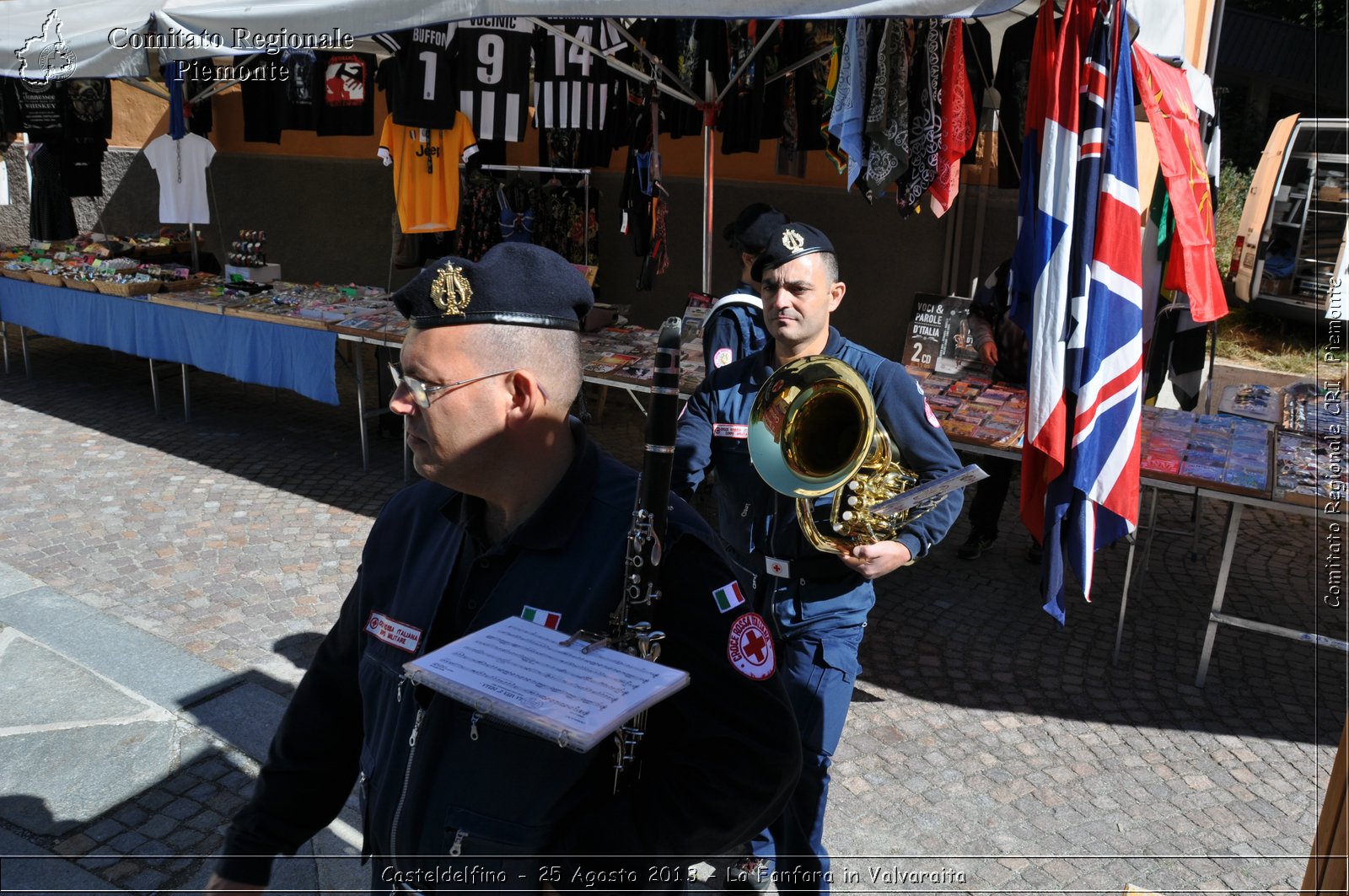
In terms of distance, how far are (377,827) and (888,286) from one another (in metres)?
7.82

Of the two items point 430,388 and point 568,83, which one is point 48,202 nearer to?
point 568,83

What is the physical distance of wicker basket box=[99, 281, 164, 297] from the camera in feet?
28.4

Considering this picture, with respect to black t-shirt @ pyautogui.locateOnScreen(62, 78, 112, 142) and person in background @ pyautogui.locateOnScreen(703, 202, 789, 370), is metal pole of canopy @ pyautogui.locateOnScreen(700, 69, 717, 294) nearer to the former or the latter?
person in background @ pyautogui.locateOnScreen(703, 202, 789, 370)

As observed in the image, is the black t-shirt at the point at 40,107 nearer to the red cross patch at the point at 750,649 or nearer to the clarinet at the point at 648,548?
the clarinet at the point at 648,548

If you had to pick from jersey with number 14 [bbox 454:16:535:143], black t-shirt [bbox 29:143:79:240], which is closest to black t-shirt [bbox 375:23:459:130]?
jersey with number 14 [bbox 454:16:535:143]

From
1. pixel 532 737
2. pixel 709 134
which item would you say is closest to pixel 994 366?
pixel 709 134

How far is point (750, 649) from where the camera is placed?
5.54ft

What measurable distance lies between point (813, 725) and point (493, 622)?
1550mm

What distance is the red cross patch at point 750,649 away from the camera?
167 cm

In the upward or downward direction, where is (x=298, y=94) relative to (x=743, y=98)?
upward

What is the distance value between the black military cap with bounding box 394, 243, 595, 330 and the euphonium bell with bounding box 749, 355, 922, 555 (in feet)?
4.46

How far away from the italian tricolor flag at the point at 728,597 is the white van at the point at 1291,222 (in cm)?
939

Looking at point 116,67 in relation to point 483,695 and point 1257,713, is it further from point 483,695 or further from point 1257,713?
point 1257,713

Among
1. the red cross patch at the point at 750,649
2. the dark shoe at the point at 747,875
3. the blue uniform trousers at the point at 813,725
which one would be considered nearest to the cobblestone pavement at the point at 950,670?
the dark shoe at the point at 747,875
